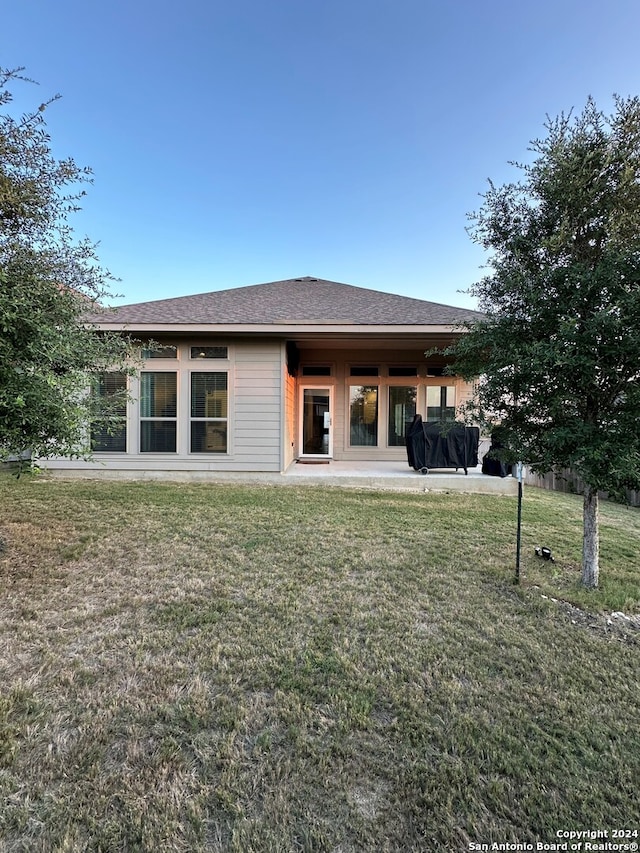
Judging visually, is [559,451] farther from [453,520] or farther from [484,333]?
[453,520]

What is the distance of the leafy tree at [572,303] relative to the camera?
2910mm

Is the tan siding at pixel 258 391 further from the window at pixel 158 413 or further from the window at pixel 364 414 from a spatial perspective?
the window at pixel 364 414

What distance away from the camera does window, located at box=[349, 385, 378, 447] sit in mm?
10461

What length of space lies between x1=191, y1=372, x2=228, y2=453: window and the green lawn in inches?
144

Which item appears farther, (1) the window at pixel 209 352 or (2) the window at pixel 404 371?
(2) the window at pixel 404 371

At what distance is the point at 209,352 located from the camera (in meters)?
7.75

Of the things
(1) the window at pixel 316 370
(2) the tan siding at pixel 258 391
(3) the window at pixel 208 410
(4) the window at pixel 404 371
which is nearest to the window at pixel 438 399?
(4) the window at pixel 404 371

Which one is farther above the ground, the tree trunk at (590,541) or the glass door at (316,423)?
the glass door at (316,423)

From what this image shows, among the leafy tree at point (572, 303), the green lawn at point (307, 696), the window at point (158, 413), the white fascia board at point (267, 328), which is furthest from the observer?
the window at point (158, 413)

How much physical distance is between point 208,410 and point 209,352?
3.85 feet

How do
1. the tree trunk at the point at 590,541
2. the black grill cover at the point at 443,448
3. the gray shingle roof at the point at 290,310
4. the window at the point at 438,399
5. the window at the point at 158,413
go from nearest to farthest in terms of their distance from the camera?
1. the tree trunk at the point at 590,541
2. the gray shingle roof at the point at 290,310
3. the window at the point at 158,413
4. the black grill cover at the point at 443,448
5. the window at the point at 438,399

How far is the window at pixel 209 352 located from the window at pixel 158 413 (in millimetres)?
602

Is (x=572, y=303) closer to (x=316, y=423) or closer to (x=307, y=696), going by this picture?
(x=307, y=696)

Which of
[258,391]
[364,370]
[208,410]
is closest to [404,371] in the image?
[364,370]
